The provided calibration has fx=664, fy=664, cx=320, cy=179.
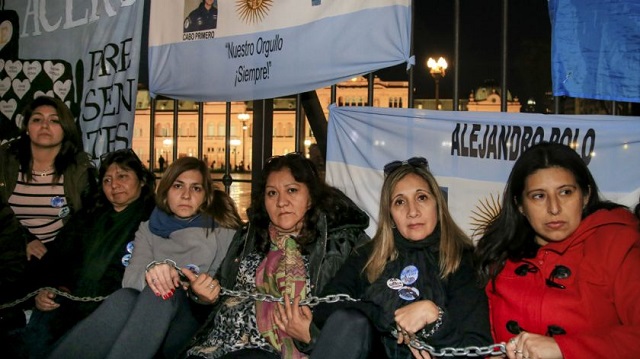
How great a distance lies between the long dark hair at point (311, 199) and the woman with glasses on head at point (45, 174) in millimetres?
1525

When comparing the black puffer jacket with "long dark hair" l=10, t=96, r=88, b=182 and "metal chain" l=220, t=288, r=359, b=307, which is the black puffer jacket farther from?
"long dark hair" l=10, t=96, r=88, b=182

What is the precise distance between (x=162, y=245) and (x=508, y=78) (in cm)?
232

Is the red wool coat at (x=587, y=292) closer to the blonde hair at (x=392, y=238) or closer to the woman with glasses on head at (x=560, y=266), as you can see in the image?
the woman with glasses on head at (x=560, y=266)

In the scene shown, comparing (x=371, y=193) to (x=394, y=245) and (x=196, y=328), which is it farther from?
(x=196, y=328)

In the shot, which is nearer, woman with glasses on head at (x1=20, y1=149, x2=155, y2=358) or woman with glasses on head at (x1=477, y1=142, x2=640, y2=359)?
woman with glasses on head at (x1=477, y1=142, x2=640, y2=359)

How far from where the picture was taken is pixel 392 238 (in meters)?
3.41

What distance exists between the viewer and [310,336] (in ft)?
11.2

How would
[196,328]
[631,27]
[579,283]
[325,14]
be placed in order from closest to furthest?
[579,283] → [631,27] → [196,328] → [325,14]

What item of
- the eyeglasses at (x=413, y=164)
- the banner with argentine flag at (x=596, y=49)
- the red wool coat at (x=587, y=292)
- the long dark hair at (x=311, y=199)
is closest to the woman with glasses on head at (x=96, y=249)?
the long dark hair at (x=311, y=199)

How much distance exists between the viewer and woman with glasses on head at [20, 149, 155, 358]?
4.36 m

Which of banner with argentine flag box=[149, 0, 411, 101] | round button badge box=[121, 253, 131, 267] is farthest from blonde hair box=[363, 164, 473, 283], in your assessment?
round button badge box=[121, 253, 131, 267]

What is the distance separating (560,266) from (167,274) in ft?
6.67

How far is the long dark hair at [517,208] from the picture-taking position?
300 centimetres

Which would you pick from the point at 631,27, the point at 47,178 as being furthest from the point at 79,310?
the point at 631,27
